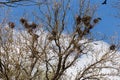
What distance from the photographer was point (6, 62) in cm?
1789

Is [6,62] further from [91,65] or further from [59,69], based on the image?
[91,65]

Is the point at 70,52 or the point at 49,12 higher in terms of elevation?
the point at 49,12

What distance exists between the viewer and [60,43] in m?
18.4

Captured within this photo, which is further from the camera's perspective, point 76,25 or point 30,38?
point 30,38

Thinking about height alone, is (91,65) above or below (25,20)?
below

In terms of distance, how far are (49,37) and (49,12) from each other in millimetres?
1554

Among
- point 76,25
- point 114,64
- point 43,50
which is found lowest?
point 114,64

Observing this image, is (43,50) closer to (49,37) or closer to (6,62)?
(49,37)

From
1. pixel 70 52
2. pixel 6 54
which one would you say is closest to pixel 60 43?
pixel 70 52

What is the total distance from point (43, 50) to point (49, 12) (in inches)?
93.0

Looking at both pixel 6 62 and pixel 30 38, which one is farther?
pixel 30 38

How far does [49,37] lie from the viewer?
18.8m

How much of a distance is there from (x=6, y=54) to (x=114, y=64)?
6.76 m

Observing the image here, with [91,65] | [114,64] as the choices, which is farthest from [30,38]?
[114,64]
